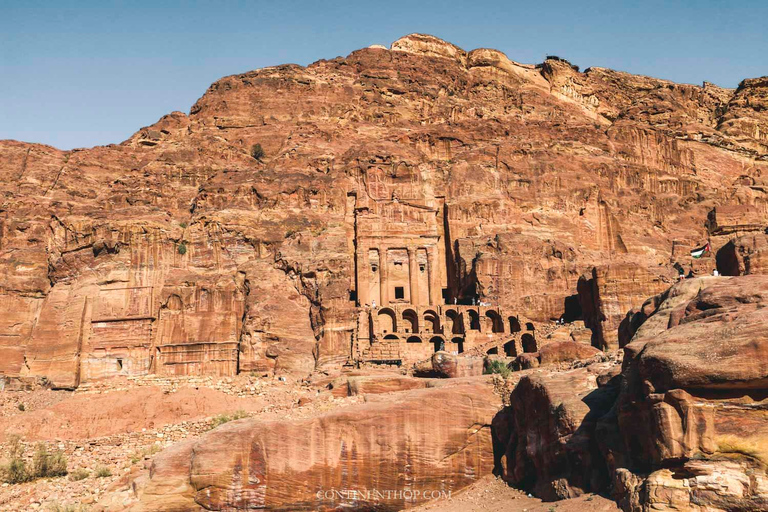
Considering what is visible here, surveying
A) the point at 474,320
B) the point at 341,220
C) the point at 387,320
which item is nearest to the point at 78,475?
the point at 387,320

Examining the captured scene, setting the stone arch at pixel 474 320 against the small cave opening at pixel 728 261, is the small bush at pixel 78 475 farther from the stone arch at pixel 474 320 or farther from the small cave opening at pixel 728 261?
the small cave opening at pixel 728 261

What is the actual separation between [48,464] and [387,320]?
30386 mm

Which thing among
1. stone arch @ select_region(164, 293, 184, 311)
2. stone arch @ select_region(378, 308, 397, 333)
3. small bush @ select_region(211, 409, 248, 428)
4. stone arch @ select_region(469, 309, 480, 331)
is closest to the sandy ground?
small bush @ select_region(211, 409, 248, 428)

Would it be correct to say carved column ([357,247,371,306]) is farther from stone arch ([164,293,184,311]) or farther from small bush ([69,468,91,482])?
small bush ([69,468,91,482])

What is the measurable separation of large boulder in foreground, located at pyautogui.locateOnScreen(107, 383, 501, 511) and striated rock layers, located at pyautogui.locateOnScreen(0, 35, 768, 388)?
22.8 m

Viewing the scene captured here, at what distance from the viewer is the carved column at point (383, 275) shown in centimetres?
6919

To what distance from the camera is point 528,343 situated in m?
57.7

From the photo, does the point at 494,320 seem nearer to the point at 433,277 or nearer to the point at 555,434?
the point at 433,277

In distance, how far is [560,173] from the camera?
81.9 metres

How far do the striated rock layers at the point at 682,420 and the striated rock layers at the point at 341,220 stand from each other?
26780 millimetres

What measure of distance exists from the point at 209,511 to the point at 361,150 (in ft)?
191

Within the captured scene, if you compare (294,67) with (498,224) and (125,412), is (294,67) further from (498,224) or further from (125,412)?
(125,412)

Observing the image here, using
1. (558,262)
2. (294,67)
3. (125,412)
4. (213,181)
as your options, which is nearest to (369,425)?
(125,412)

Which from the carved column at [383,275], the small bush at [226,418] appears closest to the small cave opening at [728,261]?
the small bush at [226,418]
